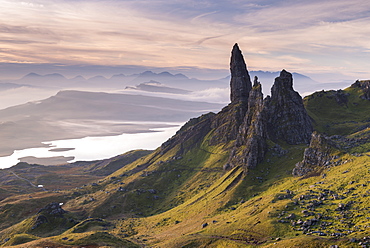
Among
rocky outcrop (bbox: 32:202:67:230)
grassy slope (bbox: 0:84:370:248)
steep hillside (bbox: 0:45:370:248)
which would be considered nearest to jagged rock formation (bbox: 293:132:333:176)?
steep hillside (bbox: 0:45:370:248)

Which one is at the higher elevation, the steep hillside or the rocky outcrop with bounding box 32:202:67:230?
the steep hillside

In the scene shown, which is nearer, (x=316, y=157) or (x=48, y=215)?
(x=316, y=157)

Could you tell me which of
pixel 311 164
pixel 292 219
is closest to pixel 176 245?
pixel 292 219

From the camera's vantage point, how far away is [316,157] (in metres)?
148

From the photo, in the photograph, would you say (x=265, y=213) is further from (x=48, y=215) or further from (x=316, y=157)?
(x=48, y=215)

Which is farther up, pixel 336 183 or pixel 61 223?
pixel 336 183

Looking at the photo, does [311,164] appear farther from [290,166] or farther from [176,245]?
[176,245]

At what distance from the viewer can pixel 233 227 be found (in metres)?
110

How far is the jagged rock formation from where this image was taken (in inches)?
5659

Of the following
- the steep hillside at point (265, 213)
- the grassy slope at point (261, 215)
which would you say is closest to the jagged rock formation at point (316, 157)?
the steep hillside at point (265, 213)

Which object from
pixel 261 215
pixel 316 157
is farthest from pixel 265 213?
pixel 316 157

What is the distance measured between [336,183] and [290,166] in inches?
2122

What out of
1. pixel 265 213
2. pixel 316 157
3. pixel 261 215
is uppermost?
pixel 316 157

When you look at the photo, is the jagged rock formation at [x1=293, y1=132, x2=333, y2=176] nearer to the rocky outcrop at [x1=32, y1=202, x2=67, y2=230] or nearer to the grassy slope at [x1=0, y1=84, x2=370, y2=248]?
the grassy slope at [x1=0, y1=84, x2=370, y2=248]
